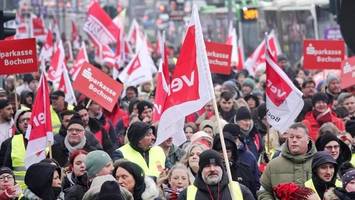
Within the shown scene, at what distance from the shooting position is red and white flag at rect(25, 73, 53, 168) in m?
13.3

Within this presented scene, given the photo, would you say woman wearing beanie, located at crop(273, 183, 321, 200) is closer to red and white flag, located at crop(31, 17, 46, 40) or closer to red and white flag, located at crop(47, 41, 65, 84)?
red and white flag, located at crop(47, 41, 65, 84)

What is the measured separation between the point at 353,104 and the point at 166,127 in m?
7.13

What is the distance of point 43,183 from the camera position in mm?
10734

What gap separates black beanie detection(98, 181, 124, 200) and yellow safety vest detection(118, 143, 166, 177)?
3801mm

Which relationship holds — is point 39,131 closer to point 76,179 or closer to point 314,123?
point 76,179

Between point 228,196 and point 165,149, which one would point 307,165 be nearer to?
point 228,196

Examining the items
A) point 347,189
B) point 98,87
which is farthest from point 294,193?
point 98,87

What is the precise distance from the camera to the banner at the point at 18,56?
636 inches

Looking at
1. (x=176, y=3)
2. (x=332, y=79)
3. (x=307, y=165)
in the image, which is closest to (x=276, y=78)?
(x=307, y=165)

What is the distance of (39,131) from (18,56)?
9.80 ft

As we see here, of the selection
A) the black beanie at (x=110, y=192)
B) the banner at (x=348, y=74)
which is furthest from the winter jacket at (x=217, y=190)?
the banner at (x=348, y=74)

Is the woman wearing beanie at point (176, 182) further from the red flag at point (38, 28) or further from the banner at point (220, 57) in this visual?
the red flag at point (38, 28)

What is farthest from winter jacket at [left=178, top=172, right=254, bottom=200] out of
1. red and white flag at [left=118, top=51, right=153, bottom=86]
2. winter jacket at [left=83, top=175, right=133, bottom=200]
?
red and white flag at [left=118, top=51, right=153, bottom=86]

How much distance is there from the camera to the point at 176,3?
48531 millimetres
